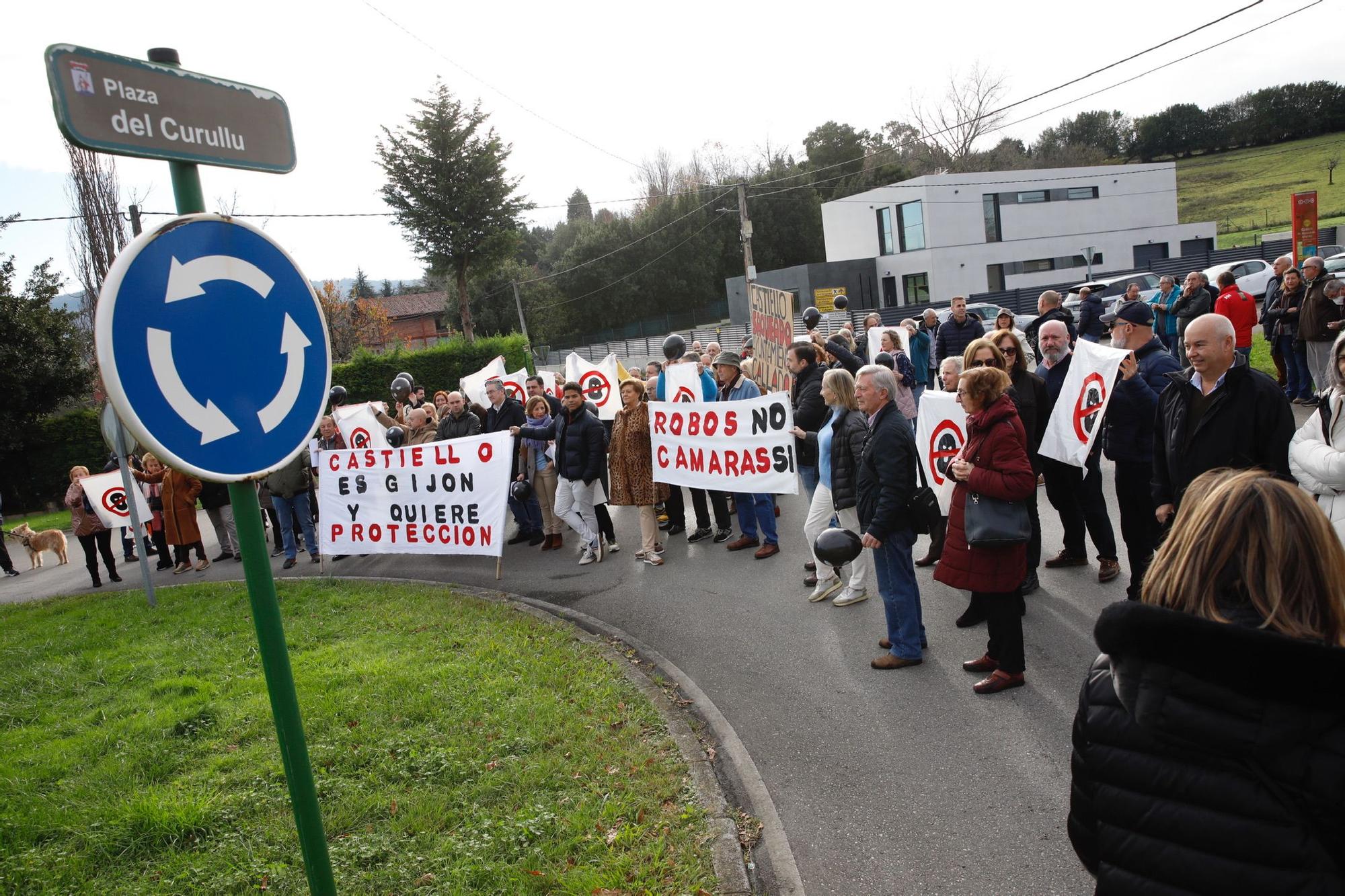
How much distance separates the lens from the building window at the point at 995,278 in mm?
46500

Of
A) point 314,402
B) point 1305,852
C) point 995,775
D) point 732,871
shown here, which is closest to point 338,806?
point 732,871

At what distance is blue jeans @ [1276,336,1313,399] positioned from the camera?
12.5 meters

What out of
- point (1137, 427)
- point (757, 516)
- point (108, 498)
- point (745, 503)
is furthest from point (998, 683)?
point (108, 498)

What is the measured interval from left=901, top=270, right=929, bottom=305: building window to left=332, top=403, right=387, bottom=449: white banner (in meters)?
37.0

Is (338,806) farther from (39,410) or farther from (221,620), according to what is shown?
(39,410)

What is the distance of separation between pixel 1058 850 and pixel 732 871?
140 cm

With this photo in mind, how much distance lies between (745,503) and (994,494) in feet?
15.3

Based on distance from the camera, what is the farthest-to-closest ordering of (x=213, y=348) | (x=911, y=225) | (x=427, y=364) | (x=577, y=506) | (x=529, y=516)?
(x=911, y=225)
(x=427, y=364)
(x=529, y=516)
(x=577, y=506)
(x=213, y=348)

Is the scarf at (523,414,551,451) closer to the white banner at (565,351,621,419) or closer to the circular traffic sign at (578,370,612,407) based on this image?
the white banner at (565,351,621,419)

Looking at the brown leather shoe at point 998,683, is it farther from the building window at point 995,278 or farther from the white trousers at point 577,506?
the building window at point 995,278

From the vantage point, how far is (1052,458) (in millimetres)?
6938

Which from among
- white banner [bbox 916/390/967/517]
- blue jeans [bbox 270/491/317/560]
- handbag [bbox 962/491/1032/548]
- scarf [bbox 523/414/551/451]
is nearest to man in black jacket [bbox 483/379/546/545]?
scarf [bbox 523/414/551/451]

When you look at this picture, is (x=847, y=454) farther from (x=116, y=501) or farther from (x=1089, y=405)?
(x=116, y=501)

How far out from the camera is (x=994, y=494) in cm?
495
